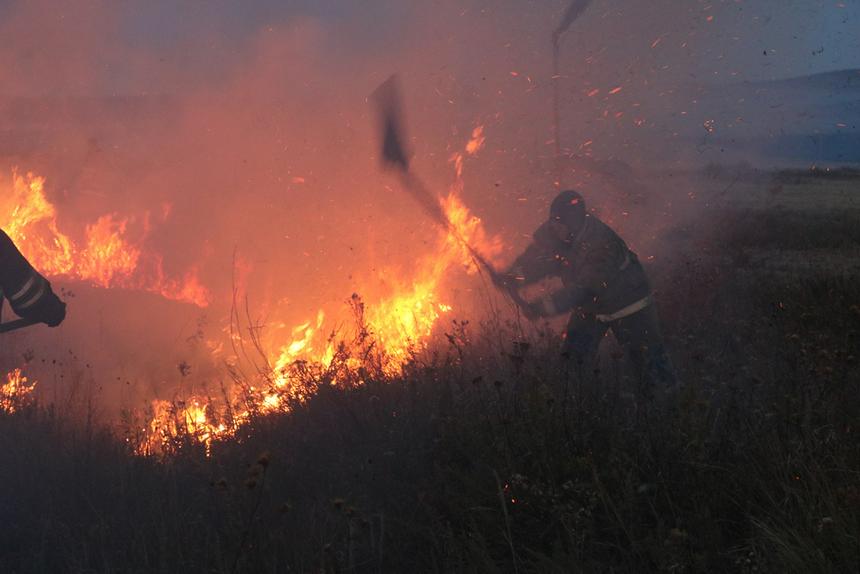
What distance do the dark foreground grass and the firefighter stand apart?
107cm

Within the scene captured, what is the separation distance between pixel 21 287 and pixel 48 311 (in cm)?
25

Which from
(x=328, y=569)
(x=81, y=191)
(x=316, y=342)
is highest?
(x=81, y=191)

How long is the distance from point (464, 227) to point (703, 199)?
37.3 ft

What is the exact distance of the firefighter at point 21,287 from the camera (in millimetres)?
4945

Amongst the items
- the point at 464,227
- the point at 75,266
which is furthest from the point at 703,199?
the point at 75,266

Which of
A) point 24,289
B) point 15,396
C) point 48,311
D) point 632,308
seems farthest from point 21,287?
point 632,308

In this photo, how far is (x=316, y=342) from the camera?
6.89 m

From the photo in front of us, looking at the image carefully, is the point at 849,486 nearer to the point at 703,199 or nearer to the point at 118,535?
the point at 118,535

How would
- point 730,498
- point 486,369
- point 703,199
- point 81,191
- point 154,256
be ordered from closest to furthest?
point 730,498
point 486,369
point 154,256
point 81,191
point 703,199

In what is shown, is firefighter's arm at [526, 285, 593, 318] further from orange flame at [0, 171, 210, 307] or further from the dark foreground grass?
orange flame at [0, 171, 210, 307]

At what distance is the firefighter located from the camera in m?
4.95

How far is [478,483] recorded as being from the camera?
2895mm

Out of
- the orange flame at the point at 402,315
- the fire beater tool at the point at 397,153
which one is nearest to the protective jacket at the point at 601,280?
the orange flame at the point at 402,315

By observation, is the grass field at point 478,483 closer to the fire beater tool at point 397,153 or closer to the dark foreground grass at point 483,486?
the dark foreground grass at point 483,486
